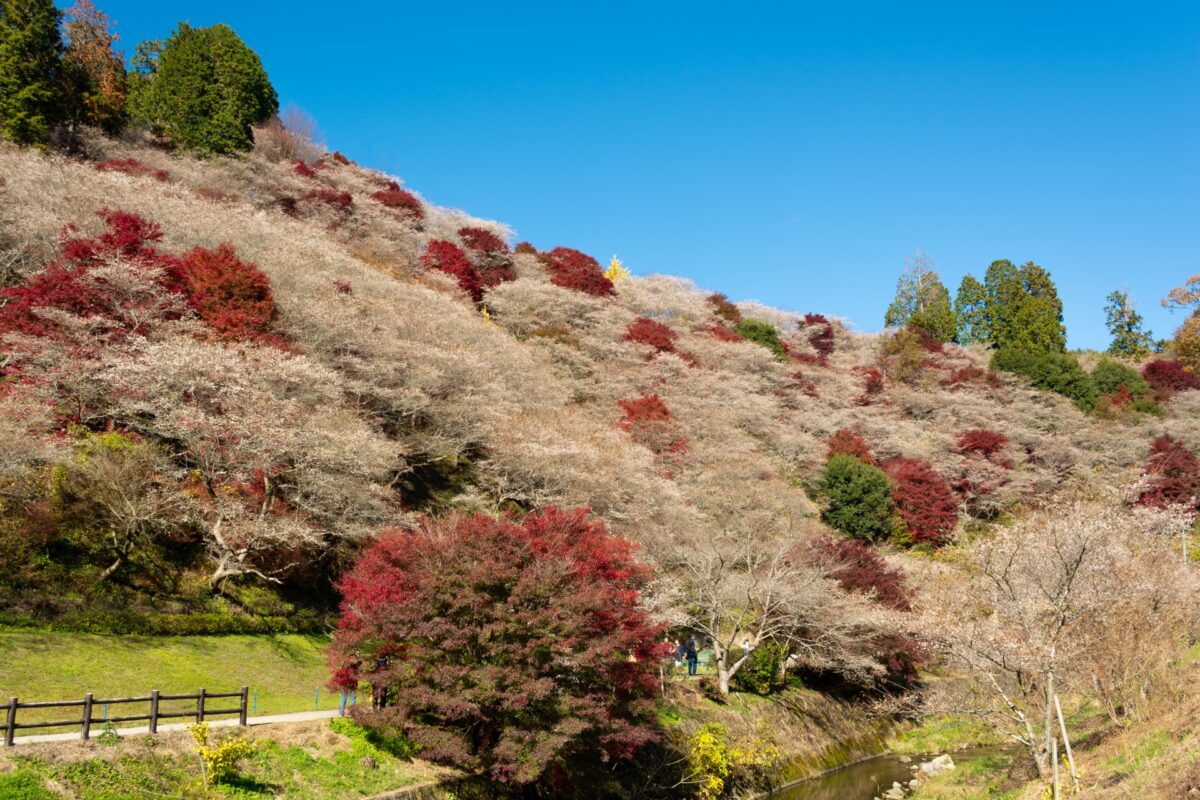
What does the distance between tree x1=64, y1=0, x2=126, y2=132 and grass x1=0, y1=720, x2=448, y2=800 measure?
4555 cm

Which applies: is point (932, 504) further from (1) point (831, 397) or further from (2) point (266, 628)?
(2) point (266, 628)

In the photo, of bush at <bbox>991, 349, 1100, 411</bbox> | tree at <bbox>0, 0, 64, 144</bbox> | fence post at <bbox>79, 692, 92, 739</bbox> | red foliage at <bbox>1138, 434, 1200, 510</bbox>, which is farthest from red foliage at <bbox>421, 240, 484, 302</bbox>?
bush at <bbox>991, 349, 1100, 411</bbox>

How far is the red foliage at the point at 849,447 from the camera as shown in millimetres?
47688

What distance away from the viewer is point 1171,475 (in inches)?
1913

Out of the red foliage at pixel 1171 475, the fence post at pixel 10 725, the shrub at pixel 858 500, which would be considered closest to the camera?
the fence post at pixel 10 725

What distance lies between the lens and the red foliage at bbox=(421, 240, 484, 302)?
2147 inches

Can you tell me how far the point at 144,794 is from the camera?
12.6 m

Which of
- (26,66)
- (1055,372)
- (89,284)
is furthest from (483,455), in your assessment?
(1055,372)

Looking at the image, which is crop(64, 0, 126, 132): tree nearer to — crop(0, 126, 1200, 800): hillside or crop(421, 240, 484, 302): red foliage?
crop(0, 126, 1200, 800): hillside

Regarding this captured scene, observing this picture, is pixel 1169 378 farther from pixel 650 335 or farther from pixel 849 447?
pixel 650 335

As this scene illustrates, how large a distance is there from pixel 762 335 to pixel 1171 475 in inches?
1233

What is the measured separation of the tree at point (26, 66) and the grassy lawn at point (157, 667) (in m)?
35.2

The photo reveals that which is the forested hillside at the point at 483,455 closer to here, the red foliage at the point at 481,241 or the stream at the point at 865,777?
the red foliage at the point at 481,241

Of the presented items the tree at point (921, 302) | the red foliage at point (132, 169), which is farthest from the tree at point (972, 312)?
the red foliage at point (132, 169)
